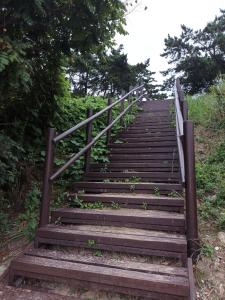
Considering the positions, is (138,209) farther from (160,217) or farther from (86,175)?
(86,175)

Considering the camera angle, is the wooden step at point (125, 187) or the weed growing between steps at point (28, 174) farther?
the wooden step at point (125, 187)

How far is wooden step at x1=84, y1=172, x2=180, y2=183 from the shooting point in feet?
15.0

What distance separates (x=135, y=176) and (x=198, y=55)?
21156 mm

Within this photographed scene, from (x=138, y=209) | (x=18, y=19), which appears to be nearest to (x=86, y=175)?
(x=138, y=209)

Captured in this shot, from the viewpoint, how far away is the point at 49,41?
4.50m

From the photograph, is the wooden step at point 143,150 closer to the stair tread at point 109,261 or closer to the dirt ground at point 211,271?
the dirt ground at point 211,271

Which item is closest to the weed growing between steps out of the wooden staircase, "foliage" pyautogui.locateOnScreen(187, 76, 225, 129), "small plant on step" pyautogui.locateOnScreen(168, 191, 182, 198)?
the wooden staircase

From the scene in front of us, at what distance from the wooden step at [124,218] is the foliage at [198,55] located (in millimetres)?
19320

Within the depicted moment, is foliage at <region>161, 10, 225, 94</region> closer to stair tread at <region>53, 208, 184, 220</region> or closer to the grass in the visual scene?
the grass

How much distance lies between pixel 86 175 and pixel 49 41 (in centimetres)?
201

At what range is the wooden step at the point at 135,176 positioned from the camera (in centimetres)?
456

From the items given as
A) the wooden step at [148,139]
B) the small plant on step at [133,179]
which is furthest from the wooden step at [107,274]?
the wooden step at [148,139]

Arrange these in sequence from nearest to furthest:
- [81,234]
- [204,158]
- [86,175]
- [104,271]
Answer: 1. [104,271]
2. [81,234]
3. [86,175]
4. [204,158]

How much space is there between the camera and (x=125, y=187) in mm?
4383
